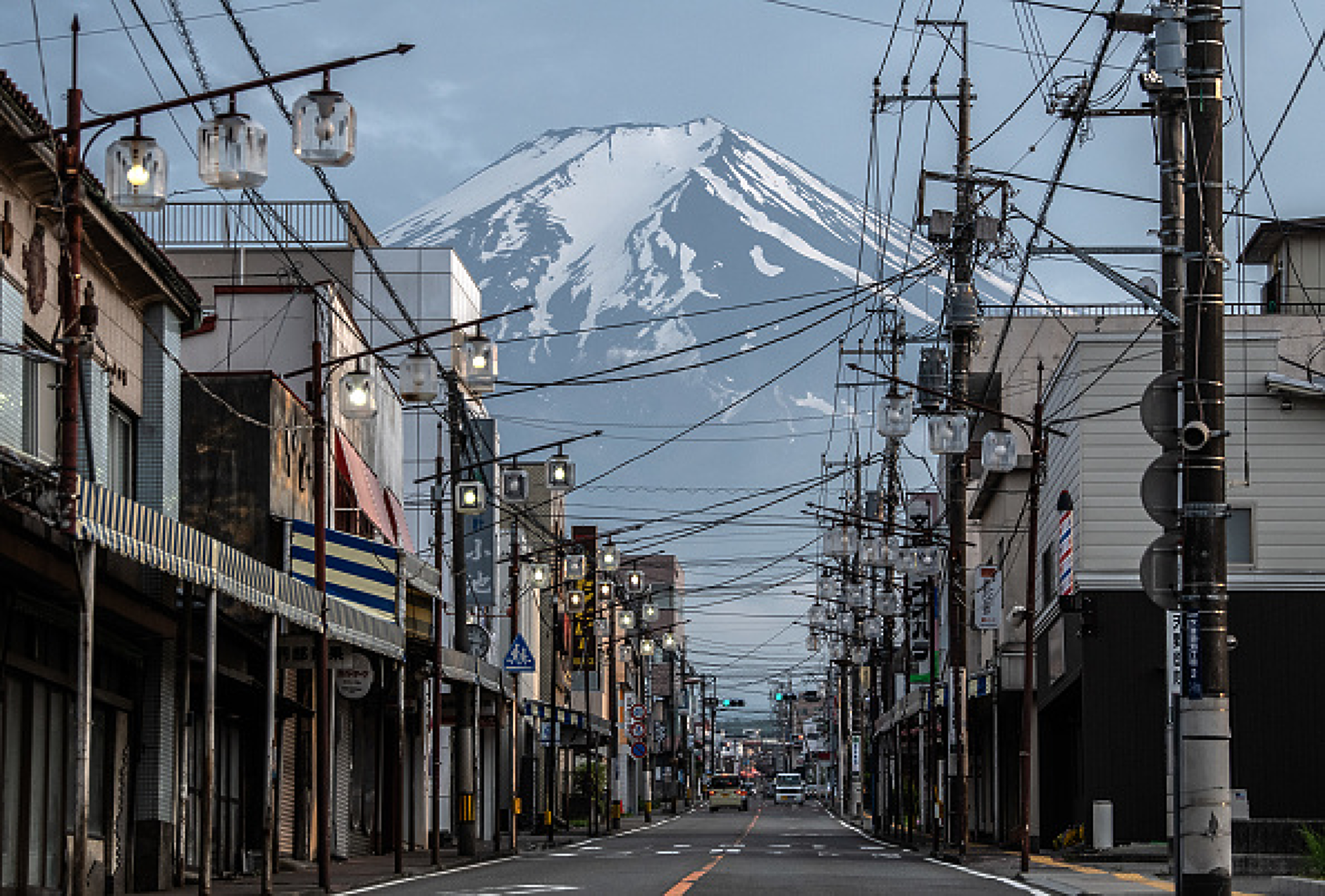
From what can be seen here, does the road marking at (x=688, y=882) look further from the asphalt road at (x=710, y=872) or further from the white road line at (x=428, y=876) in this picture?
the white road line at (x=428, y=876)

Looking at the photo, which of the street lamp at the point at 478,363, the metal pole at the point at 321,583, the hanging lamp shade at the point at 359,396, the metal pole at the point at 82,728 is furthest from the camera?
the street lamp at the point at 478,363

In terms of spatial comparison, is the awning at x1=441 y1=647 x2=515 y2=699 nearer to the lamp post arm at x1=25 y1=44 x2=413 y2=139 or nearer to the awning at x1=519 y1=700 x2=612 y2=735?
the awning at x1=519 y1=700 x2=612 y2=735

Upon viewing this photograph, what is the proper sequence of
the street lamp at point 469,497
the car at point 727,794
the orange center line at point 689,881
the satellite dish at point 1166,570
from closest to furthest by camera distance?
the satellite dish at point 1166,570 < the orange center line at point 689,881 < the street lamp at point 469,497 < the car at point 727,794

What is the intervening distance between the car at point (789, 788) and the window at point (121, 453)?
137m

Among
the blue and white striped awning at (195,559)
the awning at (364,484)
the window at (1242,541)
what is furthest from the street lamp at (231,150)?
the window at (1242,541)

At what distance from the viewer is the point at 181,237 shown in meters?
68.1

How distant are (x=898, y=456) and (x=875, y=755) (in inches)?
1129

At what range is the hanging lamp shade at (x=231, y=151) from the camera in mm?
17328

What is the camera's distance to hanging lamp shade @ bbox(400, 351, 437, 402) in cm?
2988

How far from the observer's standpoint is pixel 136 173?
18.1 meters

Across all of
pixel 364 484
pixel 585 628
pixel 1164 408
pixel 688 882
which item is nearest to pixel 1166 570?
pixel 1164 408

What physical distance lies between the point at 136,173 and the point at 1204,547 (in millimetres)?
9772

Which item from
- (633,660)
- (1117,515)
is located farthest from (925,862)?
(633,660)

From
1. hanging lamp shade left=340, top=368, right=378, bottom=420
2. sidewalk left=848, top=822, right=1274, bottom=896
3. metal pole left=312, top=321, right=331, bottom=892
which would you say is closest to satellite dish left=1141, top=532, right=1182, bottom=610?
sidewalk left=848, top=822, right=1274, bottom=896
